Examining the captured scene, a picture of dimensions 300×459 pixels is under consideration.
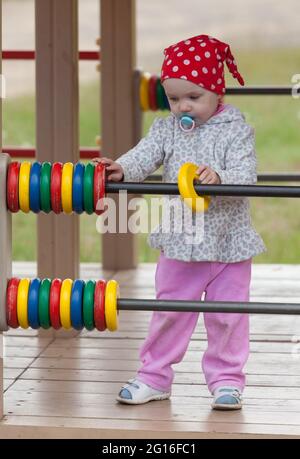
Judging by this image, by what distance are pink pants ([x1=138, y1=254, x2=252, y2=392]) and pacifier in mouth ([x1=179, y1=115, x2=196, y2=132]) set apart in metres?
0.37

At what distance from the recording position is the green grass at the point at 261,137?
7668mm

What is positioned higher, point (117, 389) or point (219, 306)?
point (219, 306)

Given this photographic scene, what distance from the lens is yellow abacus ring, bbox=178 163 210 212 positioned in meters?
2.97

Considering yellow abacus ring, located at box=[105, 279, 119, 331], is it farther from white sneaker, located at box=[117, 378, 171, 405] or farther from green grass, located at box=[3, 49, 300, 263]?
green grass, located at box=[3, 49, 300, 263]

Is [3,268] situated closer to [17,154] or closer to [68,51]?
[68,51]

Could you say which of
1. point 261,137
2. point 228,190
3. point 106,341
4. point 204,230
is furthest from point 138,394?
point 261,137

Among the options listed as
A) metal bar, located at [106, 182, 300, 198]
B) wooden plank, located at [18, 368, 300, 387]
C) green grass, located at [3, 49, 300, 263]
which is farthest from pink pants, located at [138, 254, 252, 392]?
green grass, located at [3, 49, 300, 263]

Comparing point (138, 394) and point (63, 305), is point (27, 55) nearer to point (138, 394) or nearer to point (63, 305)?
point (138, 394)

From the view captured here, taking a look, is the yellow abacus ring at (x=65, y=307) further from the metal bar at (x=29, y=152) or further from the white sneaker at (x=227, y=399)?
the metal bar at (x=29, y=152)

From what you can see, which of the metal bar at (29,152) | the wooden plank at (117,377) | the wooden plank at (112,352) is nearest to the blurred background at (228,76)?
the metal bar at (29,152)

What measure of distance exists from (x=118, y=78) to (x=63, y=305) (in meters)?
2.56

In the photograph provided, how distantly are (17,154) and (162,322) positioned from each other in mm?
2352

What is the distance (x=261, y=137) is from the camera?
396 inches
